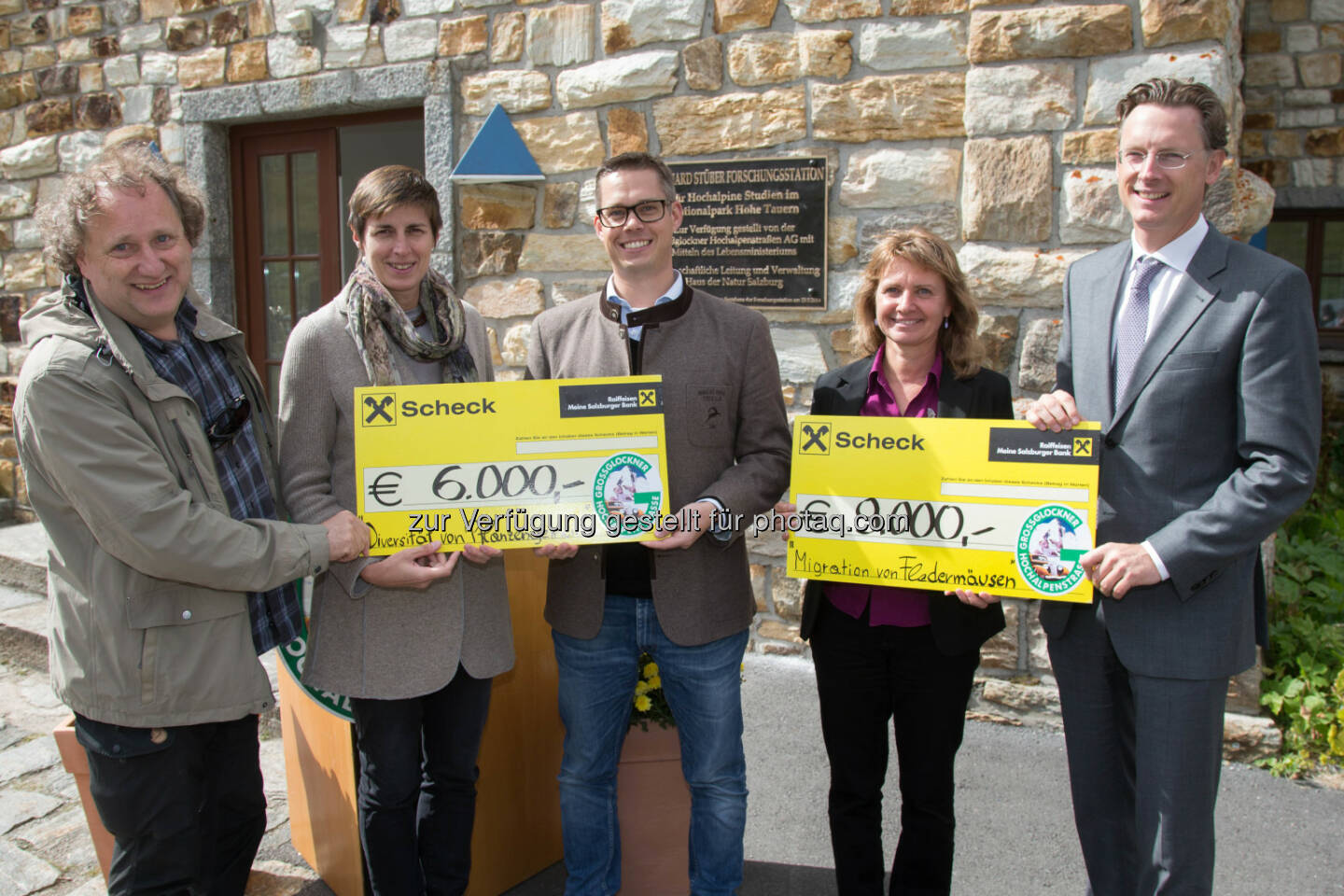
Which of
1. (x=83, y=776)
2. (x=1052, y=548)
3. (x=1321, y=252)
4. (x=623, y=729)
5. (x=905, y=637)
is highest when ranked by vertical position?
(x=1321, y=252)

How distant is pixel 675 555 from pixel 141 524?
1.13 meters

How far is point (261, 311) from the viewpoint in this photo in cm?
555

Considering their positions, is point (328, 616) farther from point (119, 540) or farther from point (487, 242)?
point (487, 242)

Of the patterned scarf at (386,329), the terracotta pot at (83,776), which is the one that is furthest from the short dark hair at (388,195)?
the terracotta pot at (83,776)

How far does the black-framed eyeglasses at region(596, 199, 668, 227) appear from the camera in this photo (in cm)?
212

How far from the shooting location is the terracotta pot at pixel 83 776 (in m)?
2.31

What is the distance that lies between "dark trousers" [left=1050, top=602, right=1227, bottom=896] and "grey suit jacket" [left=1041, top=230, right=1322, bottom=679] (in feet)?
0.23

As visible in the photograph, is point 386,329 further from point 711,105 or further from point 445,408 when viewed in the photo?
point 711,105

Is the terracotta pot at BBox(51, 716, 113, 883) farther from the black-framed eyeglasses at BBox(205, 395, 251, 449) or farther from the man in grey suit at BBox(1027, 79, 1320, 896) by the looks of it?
the man in grey suit at BBox(1027, 79, 1320, 896)

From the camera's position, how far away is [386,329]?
211 centimetres

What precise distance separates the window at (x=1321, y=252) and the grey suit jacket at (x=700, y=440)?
7264 mm

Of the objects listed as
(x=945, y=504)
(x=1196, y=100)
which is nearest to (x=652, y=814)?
(x=945, y=504)

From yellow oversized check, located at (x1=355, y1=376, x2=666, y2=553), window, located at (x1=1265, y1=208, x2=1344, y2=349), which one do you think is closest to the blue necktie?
yellow oversized check, located at (x1=355, y1=376, x2=666, y2=553)

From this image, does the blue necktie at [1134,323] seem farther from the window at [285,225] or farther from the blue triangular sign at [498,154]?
the window at [285,225]
